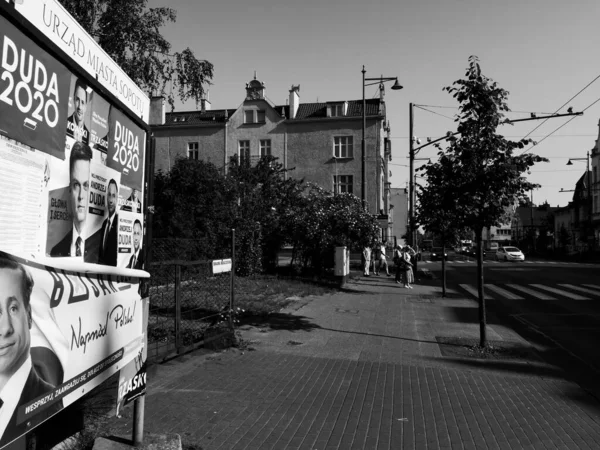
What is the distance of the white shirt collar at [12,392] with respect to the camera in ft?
5.99

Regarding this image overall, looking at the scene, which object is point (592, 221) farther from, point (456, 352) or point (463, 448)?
point (463, 448)

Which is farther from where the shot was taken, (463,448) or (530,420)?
(530,420)

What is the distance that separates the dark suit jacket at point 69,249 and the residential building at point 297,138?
37.4 meters

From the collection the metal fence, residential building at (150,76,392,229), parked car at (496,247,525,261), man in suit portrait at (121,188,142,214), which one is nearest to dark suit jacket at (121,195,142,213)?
man in suit portrait at (121,188,142,214)

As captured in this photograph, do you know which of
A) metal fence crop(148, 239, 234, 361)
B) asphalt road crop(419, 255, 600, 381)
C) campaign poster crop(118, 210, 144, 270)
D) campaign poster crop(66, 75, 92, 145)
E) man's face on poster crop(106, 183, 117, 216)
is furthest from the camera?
asphalt road crop(419, 255, 600, 381)

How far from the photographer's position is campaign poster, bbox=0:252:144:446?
188 centimetres

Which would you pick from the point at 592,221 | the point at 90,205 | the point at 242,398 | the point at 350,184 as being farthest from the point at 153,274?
the point at 592,221

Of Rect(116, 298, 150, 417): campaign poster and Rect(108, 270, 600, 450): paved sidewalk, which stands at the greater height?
Rect(116, 298, 150, 417): campaign poster

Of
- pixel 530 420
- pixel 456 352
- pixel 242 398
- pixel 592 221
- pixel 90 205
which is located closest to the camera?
pixel 90 205

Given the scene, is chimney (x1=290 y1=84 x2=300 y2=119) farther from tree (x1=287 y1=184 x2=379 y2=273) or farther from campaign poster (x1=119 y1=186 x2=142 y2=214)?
campaign poster (x1=119 y1=186 x2=142 y2=214)

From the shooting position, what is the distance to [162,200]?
61.4 feet

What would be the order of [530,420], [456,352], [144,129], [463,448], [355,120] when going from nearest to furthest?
[144,129] → [463,448] → [530,420] → [456,352] → [355,120]

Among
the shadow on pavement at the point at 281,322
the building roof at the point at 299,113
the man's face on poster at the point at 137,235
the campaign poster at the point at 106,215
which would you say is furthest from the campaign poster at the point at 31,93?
the building roof at the point at 299,113

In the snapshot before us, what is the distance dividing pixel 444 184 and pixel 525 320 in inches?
204
